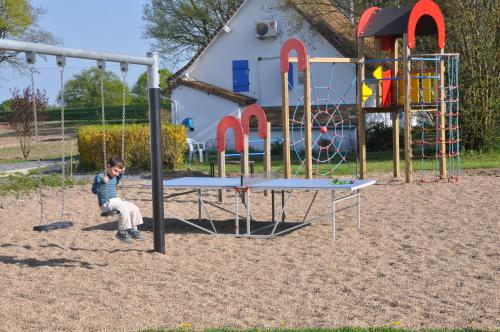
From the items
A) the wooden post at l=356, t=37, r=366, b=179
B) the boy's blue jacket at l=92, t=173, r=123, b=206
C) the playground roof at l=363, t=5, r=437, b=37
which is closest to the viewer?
the boy's blue jacket at l=92, t=173, r=123, b=206

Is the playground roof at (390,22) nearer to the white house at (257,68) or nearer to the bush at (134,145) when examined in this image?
the bush at (134,145)

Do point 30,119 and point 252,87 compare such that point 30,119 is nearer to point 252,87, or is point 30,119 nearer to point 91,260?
point 252,87

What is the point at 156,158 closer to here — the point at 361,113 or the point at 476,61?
the point at 361,113

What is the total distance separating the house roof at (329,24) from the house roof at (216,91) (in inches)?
127

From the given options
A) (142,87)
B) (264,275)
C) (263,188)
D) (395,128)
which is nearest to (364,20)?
(395,128)

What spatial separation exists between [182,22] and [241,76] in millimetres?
13275

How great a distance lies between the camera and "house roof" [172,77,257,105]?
29203 mm

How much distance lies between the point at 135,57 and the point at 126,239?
6.58 ft

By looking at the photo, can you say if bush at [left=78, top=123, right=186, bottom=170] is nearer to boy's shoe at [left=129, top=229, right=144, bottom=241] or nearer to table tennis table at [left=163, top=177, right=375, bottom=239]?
table tennis table at [left=163, top=177, right=375, bottom=239]

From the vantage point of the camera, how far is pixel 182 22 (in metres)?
42.6

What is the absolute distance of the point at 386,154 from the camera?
25.1 meters

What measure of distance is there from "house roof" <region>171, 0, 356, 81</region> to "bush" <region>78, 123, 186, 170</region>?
9078 mm

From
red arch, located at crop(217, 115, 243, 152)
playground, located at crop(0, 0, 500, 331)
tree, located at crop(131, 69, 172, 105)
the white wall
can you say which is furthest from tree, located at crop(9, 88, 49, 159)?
tree, located at crop(131, 69, 172, 105)

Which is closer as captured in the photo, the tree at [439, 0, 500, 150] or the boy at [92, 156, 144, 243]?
the boy at [92, 156, 144, 243]
